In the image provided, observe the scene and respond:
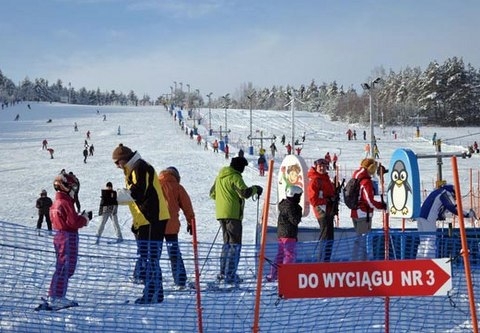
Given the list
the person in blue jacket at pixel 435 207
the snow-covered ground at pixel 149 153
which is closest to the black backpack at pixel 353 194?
the person in blue jacket at pixel 435 207

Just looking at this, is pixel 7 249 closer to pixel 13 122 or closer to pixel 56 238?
pixel 56 238

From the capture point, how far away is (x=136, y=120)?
216ft

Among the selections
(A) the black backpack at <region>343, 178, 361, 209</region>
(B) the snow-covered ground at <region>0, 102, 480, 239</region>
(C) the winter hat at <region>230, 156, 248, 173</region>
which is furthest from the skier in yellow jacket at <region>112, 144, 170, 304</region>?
(B) the snow-covered ground at <region>0, 102, 480, 239</region>

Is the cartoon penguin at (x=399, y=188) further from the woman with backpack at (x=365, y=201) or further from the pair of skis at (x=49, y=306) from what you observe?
the pair of skis at (x=49, y=306)

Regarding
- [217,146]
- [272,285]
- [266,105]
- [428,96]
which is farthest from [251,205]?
[266,105]

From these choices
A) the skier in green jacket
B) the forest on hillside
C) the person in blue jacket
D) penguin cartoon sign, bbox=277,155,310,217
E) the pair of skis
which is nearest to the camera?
the pair of skis

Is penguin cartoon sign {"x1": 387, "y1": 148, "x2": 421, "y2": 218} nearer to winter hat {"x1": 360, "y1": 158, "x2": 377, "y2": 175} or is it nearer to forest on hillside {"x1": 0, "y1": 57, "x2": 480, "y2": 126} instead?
winter hat {"x1": 360, "y1": 158, "x2": 377, "y2": 175}

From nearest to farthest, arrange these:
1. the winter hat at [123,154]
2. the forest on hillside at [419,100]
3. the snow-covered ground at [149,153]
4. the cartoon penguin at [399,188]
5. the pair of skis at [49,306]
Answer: the pair of skis at [49,306]
the winter hat at [123,154]
the cartoon penguin at [399,188]
the snow-covered ground at [149,153]
the forest on hillside at [419,100]

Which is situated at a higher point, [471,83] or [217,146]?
[471,83]

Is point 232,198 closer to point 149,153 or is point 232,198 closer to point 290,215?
point 290,215

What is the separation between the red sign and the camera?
4609 mm

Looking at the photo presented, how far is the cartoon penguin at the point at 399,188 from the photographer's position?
703 cm

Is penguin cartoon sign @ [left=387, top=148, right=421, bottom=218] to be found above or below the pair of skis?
above

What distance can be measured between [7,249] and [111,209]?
23.3 feet
